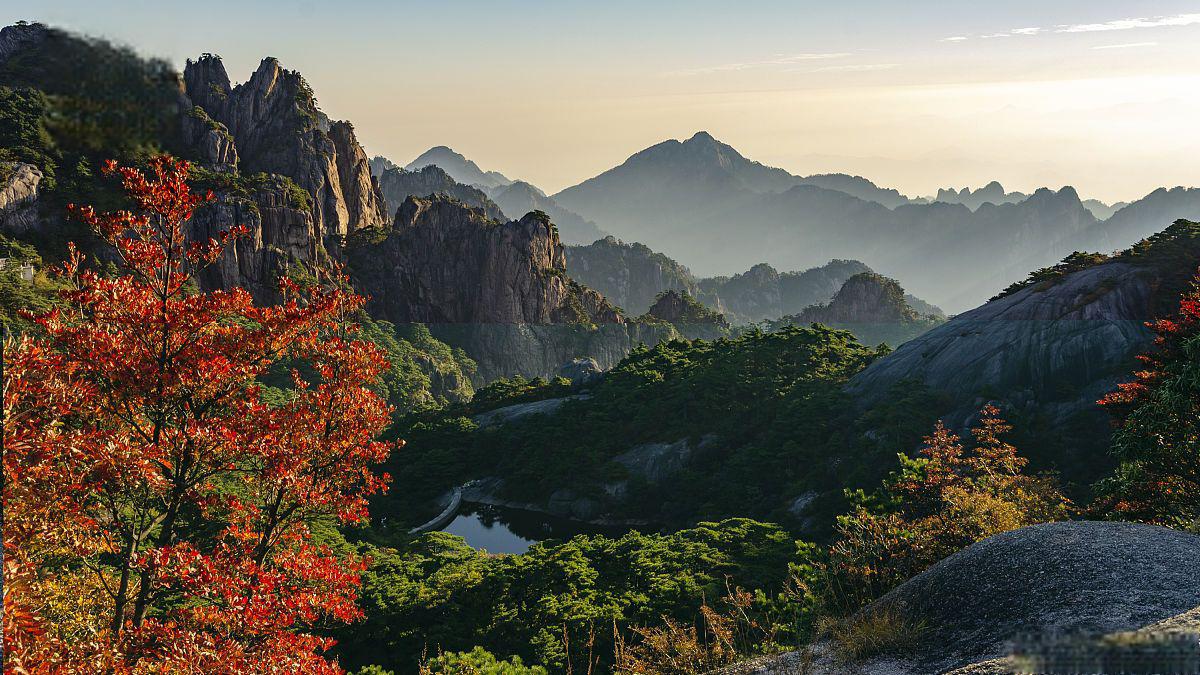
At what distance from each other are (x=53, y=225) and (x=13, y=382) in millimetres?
63159

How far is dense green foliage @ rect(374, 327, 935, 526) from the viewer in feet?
131

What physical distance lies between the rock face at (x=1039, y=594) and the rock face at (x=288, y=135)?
111 m

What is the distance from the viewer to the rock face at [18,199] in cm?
3722

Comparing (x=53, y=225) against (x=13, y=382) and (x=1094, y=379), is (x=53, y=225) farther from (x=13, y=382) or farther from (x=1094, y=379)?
(x=1094, y=379)

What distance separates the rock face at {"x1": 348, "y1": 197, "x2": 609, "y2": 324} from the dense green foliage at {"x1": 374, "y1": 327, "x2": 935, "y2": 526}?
71526 mm

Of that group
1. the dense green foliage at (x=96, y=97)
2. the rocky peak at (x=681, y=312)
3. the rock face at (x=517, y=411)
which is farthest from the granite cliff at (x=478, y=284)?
the dense green foliage at (x=96, y=97)

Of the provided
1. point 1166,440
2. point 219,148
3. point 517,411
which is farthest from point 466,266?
point 1166,440

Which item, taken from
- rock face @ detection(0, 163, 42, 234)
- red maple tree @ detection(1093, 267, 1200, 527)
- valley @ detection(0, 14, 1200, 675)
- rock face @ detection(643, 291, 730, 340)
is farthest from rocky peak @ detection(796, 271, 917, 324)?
red maple tree @ detection(1093, 267, 1200, 527)

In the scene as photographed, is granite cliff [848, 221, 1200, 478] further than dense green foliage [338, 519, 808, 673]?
Yes

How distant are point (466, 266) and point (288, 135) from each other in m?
39.0

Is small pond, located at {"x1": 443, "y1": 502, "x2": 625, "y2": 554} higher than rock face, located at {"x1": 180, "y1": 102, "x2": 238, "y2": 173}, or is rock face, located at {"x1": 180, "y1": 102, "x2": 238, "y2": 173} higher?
rock face, located at {"x1": 180, "y1": 102, "x2": 238, "y2": 173}

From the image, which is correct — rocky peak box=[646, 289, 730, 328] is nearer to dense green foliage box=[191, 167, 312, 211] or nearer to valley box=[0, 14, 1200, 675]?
dense green foliage box=[191, 167, 312, 211]

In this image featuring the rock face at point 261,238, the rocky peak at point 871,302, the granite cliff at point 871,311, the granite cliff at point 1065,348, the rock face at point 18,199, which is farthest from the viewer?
the rocky peak at point 871,302

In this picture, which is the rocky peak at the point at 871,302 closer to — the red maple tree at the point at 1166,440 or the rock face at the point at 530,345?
the rock face at the point at 530,345
